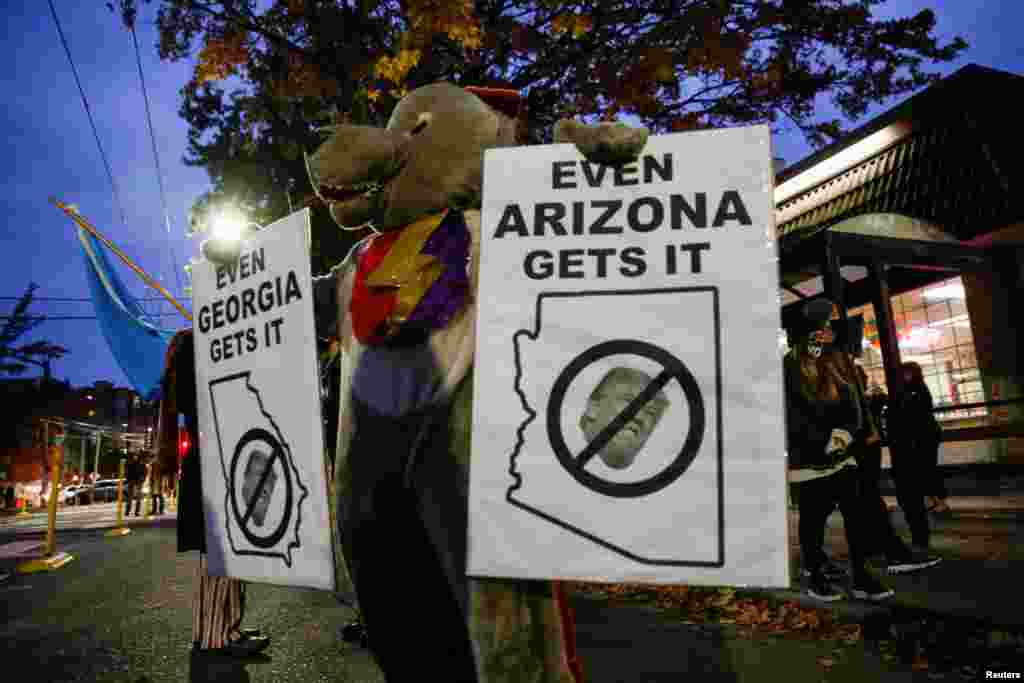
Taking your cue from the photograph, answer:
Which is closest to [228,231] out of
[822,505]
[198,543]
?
[198,543]

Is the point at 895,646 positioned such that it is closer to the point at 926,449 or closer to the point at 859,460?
the point at 859,460

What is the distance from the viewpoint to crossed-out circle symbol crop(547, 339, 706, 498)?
1.52 m

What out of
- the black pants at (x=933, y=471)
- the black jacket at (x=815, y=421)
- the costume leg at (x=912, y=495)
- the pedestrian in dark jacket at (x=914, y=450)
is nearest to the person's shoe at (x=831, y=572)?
the black jacket at (x=815, y=421)

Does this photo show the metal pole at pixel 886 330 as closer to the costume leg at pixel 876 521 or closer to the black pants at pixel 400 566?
the costume leg at pixel 876 521

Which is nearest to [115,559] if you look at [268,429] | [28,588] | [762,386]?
[28,588]

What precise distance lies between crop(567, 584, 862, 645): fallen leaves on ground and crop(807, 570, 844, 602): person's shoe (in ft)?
0.38

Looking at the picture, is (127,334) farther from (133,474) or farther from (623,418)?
(133,474)

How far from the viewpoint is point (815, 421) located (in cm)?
444

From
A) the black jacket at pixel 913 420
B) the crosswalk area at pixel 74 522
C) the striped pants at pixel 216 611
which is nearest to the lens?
the striped pants at pixel 216 611

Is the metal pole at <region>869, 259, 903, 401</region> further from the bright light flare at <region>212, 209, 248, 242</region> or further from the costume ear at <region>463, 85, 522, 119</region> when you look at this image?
the bright light flare at <region>212, 209, 248, 242</region>

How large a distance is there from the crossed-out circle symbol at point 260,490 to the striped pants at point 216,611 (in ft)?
6.56

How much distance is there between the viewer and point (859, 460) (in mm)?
4598

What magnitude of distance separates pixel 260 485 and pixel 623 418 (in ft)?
3.72

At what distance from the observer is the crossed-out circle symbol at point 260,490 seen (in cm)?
195
